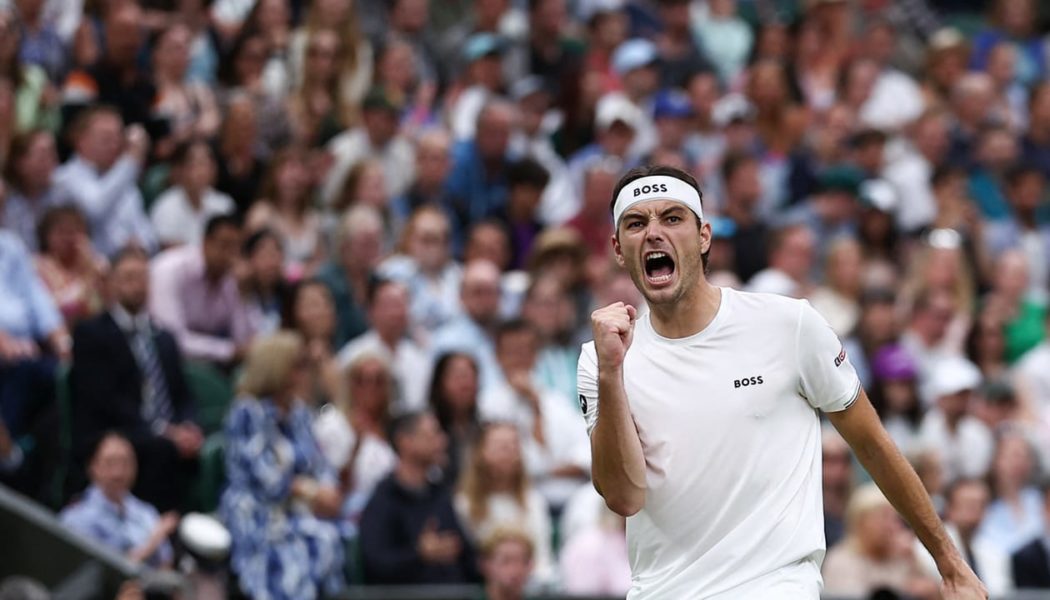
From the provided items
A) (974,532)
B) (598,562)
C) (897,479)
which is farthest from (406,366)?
(897,479)

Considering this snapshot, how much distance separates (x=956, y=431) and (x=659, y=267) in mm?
6989

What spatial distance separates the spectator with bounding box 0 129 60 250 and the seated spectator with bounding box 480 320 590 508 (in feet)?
8.99

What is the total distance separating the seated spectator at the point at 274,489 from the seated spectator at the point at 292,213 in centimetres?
195

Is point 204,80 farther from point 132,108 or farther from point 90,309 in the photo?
point 90,309

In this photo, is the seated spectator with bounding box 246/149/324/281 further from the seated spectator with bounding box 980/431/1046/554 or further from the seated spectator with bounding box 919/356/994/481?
the seated spectator with bounding box 980/431/1046/554

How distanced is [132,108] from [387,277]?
6.55ft

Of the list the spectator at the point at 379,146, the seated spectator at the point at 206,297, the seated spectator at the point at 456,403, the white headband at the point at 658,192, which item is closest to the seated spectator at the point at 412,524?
the seated spectator at the point at 456,403

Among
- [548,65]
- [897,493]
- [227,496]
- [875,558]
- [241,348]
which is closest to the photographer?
[897,493]

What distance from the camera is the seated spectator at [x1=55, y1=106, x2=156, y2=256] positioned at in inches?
462

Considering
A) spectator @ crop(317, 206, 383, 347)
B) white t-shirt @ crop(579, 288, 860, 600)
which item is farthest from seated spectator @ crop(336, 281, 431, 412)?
white t-shirt @ crop(579, 288, 860, 600)

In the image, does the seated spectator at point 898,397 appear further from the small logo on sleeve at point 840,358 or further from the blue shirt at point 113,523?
the small logo on sleeve at point 840,358

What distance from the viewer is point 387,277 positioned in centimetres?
1234

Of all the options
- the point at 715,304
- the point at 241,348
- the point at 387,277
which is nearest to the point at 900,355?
the point at 387,277

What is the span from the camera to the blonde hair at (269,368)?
10.2 metres
